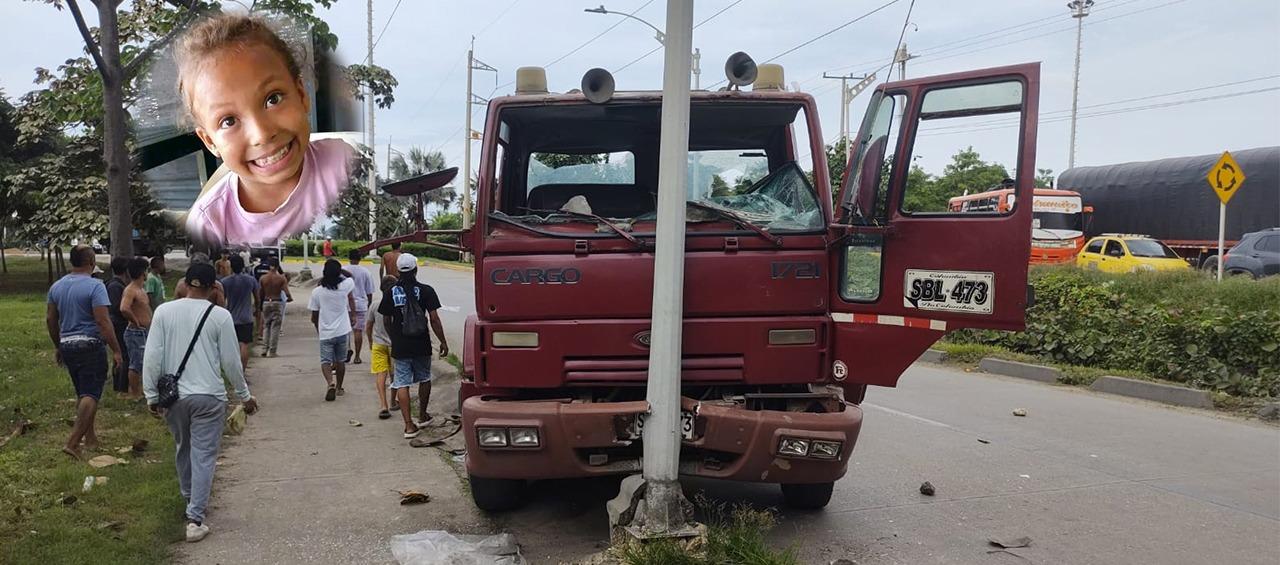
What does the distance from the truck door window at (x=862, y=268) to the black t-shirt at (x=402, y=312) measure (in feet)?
13.9

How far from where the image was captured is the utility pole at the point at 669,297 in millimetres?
4273

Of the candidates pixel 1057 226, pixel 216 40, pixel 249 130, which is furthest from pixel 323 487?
pixel 1057 226

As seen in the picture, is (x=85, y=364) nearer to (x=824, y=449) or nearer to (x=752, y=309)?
(x=752, y=309)

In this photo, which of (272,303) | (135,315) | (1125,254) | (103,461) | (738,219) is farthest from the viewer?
(1125,254)

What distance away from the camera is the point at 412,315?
7.66 metres

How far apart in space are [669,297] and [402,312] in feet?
13.4

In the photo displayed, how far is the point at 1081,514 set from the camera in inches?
216

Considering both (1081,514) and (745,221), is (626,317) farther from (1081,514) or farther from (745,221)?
(1081,514)

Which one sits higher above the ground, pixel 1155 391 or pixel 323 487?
pixel 1155 391

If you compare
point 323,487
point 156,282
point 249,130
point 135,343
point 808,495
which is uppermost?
point 249,130

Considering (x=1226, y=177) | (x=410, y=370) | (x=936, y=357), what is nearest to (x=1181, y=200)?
(x=1226, y=177)

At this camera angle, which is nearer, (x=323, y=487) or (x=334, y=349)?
(x=323, y=487)

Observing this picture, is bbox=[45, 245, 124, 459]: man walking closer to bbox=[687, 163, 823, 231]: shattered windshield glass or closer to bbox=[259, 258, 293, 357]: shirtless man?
bbox=[687, 163, 823, 231]: shattered windshield glass

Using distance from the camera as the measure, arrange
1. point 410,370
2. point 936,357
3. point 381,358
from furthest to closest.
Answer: point 936,357
point 381,358
point 410,370
